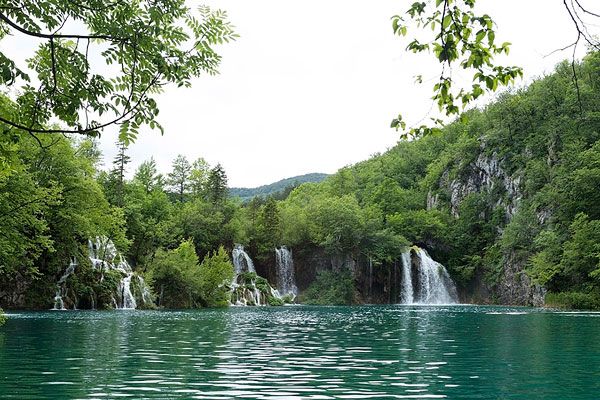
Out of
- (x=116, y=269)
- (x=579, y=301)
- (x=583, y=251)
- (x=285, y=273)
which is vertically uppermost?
(x=583, y=251)

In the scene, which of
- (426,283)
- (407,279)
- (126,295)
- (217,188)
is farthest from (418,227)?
(126,295)

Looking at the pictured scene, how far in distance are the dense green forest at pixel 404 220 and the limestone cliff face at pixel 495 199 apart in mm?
195

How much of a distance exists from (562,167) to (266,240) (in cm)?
3422

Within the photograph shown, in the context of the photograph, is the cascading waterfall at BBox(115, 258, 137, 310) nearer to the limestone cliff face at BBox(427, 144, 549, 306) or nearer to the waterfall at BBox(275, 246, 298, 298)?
the waterfall at BBox(275, 246, 298, 298)

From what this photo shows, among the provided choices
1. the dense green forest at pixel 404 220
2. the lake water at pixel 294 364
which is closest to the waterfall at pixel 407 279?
the dense green forest at pixel 404 220

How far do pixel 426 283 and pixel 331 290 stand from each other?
11.9 meters

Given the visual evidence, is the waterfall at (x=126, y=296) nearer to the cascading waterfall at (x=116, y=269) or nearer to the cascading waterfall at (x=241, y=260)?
the cascading waterfall at (x=116, y=269)

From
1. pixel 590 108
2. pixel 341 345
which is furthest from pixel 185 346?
pixel 590 108

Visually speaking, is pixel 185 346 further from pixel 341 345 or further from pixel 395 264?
pixel 395 264

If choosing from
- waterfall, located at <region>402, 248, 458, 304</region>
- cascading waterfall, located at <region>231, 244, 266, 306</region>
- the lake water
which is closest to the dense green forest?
waterfall, located at <region>402, 248, 458, 304</region>

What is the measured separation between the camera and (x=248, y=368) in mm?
13453

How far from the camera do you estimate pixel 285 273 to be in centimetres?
7231

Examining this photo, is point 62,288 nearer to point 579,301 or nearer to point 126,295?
point 126,295

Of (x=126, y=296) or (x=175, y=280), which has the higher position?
(x=175, y=280)
